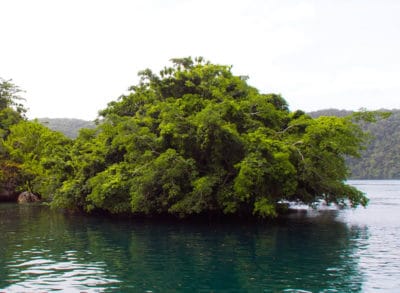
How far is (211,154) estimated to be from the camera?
113 ft

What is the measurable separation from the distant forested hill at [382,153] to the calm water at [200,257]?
130 metres

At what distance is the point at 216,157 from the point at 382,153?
455ft

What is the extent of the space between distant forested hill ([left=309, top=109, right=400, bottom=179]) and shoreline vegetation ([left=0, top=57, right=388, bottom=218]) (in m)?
125

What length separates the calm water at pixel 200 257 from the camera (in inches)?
675

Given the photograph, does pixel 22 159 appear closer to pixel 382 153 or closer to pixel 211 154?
pixel 211 154

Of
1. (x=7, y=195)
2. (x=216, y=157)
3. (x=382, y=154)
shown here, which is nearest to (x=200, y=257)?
(x=216, y=157)

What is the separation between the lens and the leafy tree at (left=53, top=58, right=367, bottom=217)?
32.3 m

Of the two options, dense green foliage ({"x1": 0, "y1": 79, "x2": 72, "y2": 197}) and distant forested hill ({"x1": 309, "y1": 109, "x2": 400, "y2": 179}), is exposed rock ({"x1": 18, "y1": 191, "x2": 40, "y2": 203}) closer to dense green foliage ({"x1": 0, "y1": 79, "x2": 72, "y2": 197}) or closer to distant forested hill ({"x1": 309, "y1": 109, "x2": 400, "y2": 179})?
dense green foliage ({"x1": 0, "y1": 79, "x2": 72, "y2": 197})

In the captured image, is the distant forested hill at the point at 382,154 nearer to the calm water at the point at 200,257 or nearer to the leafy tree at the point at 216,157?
the leafy tree at the point at 216,157

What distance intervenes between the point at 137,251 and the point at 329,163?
16.5m

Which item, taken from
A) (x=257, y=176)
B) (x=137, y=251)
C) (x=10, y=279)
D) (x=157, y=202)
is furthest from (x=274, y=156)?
(x=10, y=279)

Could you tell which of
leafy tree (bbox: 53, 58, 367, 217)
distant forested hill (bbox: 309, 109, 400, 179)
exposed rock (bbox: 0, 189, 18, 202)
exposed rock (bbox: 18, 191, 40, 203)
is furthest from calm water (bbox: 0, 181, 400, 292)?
distant forested hill (bbox: 309, 109, 400, 179)

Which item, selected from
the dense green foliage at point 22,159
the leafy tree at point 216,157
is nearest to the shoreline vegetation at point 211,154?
the leafy tree at point 216,157

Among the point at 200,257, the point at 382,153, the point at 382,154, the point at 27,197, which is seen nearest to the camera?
the point at 200,257
